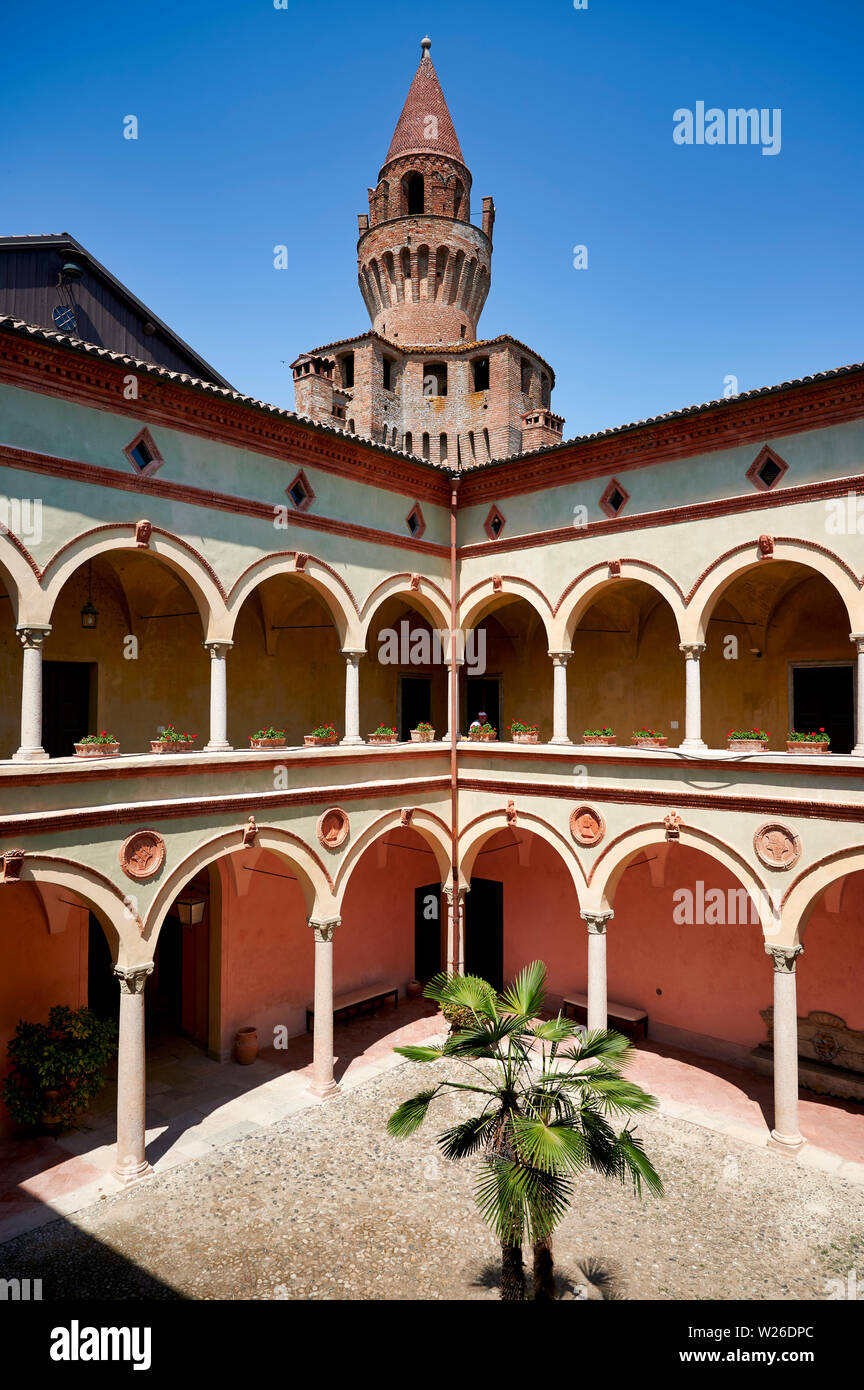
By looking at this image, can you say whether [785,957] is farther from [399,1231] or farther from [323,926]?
[323,926]

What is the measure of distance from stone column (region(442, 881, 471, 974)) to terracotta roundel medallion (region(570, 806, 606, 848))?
2.89m

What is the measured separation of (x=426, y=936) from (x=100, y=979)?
6.83 m

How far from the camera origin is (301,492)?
12852 millimetres

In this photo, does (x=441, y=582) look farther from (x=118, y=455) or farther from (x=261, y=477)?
(x=118, y=455)

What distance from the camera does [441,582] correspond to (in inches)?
605

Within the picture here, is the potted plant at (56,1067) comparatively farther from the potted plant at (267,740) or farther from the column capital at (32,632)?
the column capital at (32,632)

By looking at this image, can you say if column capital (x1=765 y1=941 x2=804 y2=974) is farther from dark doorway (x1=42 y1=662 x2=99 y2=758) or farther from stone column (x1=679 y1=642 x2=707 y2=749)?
dark doorway (x1=42 y1=662 x2=99 y2=758)

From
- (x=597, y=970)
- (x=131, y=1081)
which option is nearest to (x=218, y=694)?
(x=131, y=1081)

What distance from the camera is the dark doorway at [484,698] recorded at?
1759 cm

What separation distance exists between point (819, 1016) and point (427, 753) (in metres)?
7.70

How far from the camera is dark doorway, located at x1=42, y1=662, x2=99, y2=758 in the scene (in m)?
12.3

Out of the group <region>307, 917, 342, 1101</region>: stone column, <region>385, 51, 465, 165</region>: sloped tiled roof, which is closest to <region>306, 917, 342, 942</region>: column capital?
<region>307, 917, 342, 1101</region>: stone column

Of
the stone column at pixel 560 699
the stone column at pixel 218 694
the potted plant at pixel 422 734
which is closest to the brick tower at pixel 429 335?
the stone column at pixel 560 699

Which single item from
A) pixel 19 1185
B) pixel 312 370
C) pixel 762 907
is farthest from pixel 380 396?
pixel 19 1185
